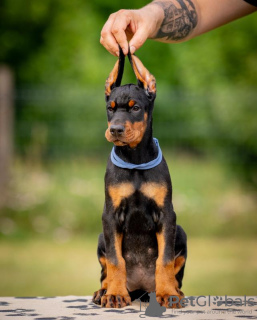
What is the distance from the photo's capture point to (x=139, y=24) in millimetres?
3240

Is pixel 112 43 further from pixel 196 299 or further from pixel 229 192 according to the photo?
pixel 229 192

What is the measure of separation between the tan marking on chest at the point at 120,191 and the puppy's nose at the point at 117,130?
0.31 meters

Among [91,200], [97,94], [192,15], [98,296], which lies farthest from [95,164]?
[98,296]

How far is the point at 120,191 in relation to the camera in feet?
10.4

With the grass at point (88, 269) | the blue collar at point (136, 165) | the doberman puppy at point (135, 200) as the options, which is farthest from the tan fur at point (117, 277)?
the grass at point (88, 269)

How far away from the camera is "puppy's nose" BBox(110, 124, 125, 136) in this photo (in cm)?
299

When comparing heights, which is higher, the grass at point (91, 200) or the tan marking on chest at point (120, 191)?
the grass at point (91, 200)

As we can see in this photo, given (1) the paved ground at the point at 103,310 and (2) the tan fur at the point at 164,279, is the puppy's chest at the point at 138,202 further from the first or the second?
(1) the paved ground at the point at 103,310

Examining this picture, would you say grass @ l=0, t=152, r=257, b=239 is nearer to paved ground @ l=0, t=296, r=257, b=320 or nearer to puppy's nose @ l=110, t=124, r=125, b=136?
paved ground @ l=0, t=296, r=257, b=320

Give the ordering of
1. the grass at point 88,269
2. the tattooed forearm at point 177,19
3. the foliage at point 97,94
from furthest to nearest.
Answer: the foliage at point 97,94, the grass at point 88,269, the tattooed forearm at point 177,19

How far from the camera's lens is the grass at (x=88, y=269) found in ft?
23.1

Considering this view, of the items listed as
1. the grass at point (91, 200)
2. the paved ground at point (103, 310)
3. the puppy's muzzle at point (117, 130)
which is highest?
the grass at point (91, 200)

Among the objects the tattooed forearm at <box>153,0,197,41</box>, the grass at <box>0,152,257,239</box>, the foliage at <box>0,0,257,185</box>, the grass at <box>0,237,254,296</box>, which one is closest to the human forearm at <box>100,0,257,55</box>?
the tattooed forearm at <box>153,0,197,41</box>

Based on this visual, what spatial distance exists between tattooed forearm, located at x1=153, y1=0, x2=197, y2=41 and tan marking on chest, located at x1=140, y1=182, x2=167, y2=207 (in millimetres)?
923
